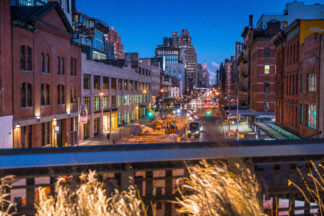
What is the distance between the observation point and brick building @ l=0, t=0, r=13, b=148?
87.0ft

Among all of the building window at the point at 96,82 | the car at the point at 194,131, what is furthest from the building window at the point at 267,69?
the building window at the point at 96,82

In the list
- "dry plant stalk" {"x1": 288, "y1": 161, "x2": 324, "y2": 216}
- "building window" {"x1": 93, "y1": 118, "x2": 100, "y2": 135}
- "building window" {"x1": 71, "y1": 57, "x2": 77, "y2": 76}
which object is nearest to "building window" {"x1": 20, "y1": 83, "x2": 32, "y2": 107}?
"building window" {"x1": 71, "y1": 57, "x2": 77, "y2": 76}

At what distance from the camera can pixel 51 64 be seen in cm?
3553

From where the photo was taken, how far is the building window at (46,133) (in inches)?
1328

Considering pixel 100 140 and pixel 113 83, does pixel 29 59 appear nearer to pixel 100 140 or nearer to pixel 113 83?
pixel 100 140

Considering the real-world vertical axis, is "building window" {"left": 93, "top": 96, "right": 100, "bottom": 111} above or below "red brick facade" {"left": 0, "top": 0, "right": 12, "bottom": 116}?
below

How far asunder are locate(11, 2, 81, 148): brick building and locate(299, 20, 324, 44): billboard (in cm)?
2531

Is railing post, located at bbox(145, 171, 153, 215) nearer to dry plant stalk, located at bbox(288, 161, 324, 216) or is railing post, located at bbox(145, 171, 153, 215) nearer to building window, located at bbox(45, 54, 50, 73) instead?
dry plant stalk, located at bbox(288, 161, 324, 216)

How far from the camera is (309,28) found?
29.4 m

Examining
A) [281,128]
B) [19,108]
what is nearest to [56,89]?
[19,108]

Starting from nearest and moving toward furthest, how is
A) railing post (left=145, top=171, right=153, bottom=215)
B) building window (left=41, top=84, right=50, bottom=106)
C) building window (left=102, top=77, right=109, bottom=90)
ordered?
1. railing post (left=145, top=171, right=153, bottom=215)
2. building window (left=41, top=84, right=50, bottom=106)
3. building window (left=102, top=77, right=109, bottom=90)

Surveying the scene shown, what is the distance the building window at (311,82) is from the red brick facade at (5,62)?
82.3 feet

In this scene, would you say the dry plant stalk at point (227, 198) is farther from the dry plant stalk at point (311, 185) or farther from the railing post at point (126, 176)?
the railing post at point (126, 176)

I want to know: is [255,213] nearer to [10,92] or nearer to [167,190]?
[167,190]
